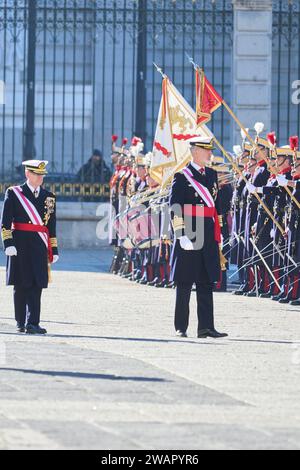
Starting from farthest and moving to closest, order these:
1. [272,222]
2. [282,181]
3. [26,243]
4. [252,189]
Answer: [272,222] → [252,189] → [282,181] → [26,243]

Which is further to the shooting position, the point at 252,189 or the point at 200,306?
the point at 252,189

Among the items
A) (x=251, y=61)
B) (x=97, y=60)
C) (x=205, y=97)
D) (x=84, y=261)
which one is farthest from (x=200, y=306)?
(x=97, y=60)

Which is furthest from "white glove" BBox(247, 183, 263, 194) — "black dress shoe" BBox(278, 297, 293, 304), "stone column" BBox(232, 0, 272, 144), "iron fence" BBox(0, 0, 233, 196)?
"stone column" BBox(232, 0, 272, 144)

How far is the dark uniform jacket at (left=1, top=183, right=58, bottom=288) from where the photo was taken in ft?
43.3

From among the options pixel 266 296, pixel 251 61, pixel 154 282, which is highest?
pixel 251 61

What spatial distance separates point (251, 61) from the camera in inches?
1039

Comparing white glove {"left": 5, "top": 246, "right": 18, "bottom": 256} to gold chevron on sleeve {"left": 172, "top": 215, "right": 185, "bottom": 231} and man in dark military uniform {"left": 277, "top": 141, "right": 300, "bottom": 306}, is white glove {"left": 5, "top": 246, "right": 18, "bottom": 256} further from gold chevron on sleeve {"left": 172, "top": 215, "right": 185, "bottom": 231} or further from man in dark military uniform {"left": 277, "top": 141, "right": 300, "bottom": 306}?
man in dark military uniform {"left": 277, "top": 141, "right": 300, "bottom": 306}

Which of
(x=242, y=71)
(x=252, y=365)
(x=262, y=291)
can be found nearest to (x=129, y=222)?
(x=262, y=291)

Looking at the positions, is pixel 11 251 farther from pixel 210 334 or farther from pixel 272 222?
pixel 272 222

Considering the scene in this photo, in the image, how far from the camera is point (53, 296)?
56.7 ft

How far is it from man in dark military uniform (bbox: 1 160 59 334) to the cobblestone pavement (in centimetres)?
36

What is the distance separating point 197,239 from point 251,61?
1380 cm

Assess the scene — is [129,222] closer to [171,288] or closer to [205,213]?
[171,288]

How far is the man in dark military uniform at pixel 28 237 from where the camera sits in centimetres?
1320
